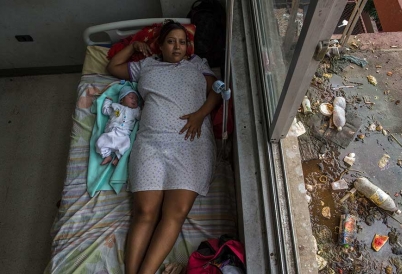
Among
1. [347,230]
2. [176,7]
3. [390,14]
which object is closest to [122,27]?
[176,7]

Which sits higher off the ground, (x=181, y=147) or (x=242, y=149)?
(x=242, y=149)

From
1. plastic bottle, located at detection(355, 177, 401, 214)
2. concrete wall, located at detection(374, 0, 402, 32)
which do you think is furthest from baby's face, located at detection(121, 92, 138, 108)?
concrete wall, located at detection(374, 0, 402, 32)

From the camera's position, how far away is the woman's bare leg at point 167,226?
1.40 metres

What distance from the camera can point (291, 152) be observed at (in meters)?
1.44

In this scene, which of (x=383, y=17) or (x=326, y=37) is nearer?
(x=326, y=37)

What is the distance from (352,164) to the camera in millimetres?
1833

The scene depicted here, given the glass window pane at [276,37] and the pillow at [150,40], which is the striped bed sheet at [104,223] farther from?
the pillow at [150,40]

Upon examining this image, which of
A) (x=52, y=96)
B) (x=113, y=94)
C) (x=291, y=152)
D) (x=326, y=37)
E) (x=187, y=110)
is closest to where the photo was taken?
(x=326, y=37)

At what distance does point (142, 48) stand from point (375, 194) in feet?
5.29

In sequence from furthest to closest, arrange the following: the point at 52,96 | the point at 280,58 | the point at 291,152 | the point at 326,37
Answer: the point at 52,96
the point at 291,152
the point at 280,58
the point at 326,37

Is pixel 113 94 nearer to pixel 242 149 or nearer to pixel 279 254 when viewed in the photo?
pixel 242 149

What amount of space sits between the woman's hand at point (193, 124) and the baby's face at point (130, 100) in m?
0.34

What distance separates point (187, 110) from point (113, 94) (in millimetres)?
535

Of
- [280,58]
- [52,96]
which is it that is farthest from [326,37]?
[52,96]
